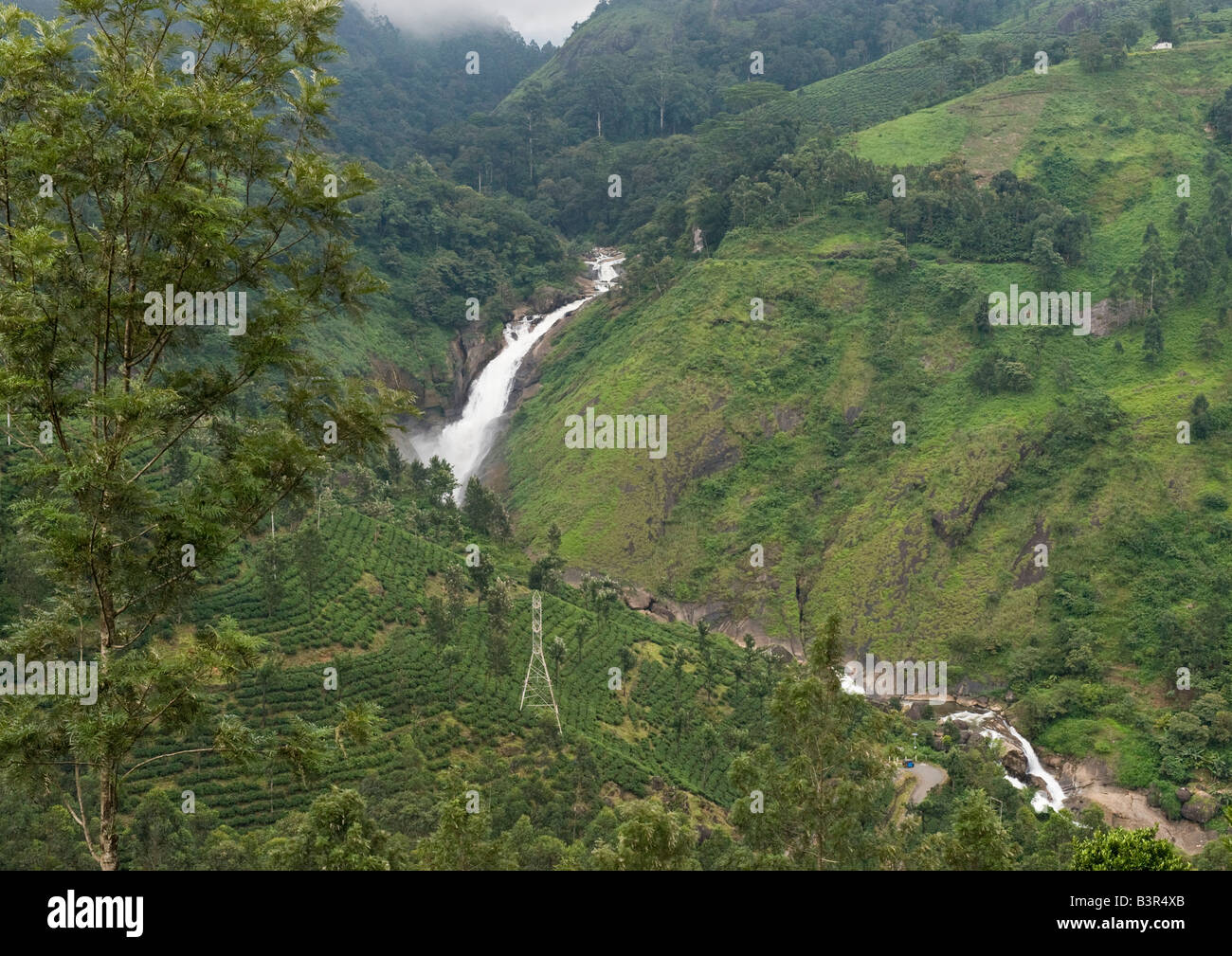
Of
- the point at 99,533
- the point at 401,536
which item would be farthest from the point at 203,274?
the point at 401,536

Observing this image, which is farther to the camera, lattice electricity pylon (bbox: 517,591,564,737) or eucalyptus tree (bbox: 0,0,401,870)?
lattice electricity pylon (bbox: 517,591,564,737)

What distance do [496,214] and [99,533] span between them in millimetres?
70712

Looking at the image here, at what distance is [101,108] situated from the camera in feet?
27.6

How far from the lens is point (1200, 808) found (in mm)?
30453

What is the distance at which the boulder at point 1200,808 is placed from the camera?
99.0ft

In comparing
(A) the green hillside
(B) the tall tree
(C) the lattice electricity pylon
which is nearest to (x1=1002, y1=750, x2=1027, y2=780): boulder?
(A) the green hillside

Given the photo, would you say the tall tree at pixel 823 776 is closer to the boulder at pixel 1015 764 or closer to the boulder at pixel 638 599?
the boulder at pixel 1015 764

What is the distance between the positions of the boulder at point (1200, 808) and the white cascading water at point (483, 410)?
126ft

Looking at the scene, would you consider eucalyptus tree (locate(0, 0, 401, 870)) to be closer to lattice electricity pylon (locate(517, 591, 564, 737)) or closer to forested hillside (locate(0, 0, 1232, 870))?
forested hillside (locate(0, 0, 1232, 870))

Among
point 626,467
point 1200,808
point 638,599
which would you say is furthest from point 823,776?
point 626,467

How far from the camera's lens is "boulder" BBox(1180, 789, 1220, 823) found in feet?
99.0

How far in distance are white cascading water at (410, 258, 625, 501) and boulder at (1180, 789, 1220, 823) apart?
38299 mm

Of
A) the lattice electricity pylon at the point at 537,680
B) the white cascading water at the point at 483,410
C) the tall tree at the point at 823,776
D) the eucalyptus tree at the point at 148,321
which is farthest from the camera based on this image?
the white cascading water at the point at 483,410

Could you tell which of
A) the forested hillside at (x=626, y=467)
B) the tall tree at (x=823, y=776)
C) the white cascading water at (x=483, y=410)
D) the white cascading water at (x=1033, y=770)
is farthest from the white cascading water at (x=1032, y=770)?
the white cascading water at (x=483, y=410)
